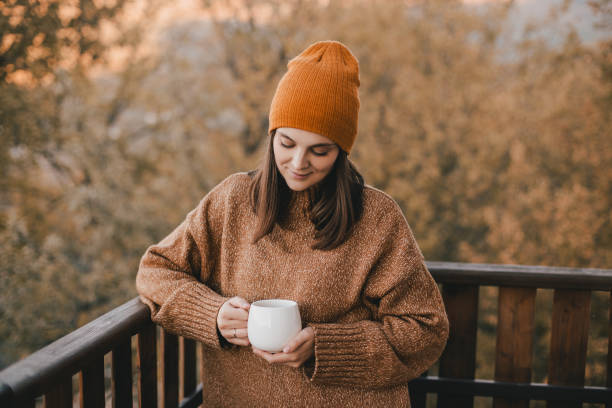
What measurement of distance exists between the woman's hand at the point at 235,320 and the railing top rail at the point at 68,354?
9.6 inches

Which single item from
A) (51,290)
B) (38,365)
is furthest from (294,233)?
(51,290)

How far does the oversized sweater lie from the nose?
0.16 m

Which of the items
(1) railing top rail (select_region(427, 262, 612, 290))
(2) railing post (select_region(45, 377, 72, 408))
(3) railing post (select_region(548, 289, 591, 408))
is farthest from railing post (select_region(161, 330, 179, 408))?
(3) railing post (select_region(548, 289, 591, 408))

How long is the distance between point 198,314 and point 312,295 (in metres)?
0.31

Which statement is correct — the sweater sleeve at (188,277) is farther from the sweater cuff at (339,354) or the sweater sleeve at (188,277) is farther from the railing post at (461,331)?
the railing post at (461,331)

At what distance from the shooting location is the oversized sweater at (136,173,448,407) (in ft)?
4.05

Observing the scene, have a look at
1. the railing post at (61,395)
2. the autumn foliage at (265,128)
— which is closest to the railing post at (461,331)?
the railing post at (61,395)

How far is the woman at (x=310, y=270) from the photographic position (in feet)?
4.00

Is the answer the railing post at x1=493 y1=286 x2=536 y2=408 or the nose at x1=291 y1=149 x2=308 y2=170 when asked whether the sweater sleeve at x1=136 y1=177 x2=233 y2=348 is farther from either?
the railing post at x1=493 y1=286 x2=536 y2=408

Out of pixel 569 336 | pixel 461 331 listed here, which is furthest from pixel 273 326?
pixel 569 336

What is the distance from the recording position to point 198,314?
1.27 m

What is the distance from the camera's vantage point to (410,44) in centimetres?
730

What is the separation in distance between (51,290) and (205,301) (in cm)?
438

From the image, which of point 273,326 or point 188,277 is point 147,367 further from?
point 273,326
